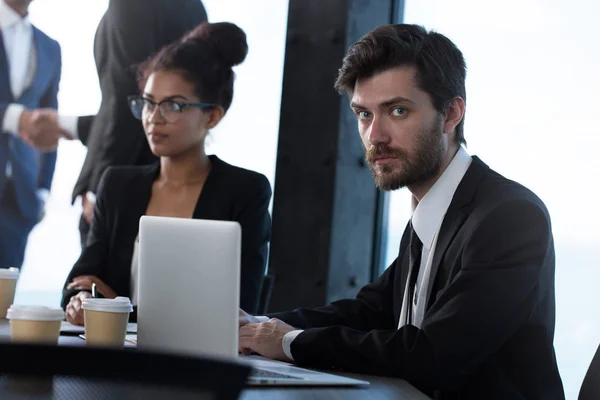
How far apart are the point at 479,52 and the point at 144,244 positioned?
2.24 m

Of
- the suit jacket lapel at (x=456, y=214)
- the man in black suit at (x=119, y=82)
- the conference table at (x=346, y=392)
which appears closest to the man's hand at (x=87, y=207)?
the man in black suit at (x=119, y=82)

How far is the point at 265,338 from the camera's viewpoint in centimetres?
189

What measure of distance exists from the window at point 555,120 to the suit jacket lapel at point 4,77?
2111mm

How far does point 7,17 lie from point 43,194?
2.83ft

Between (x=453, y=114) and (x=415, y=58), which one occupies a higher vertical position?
(x=415, y=58)

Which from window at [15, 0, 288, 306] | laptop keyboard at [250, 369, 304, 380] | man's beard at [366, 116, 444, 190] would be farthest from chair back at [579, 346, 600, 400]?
window at [15, 0, 288, 306]

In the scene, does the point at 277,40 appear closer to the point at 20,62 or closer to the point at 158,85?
the point at 158,85

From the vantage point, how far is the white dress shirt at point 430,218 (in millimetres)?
2047

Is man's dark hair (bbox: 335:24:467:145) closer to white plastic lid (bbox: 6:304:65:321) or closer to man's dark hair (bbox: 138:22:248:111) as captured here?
white plastic lid (bbox: 6:304:65:321)

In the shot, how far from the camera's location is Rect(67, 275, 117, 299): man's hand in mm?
2855

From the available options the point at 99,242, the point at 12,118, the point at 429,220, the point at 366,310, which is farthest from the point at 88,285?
the point at 12,118

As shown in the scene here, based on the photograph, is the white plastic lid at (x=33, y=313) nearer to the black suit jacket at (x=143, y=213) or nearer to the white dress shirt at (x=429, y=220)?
the white dress shirt at (x=429, y=220)

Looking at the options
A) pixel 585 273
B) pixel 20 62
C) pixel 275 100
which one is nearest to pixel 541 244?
pixel 585 273

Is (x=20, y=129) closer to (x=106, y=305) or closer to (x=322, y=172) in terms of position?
(x=322, y=172)
